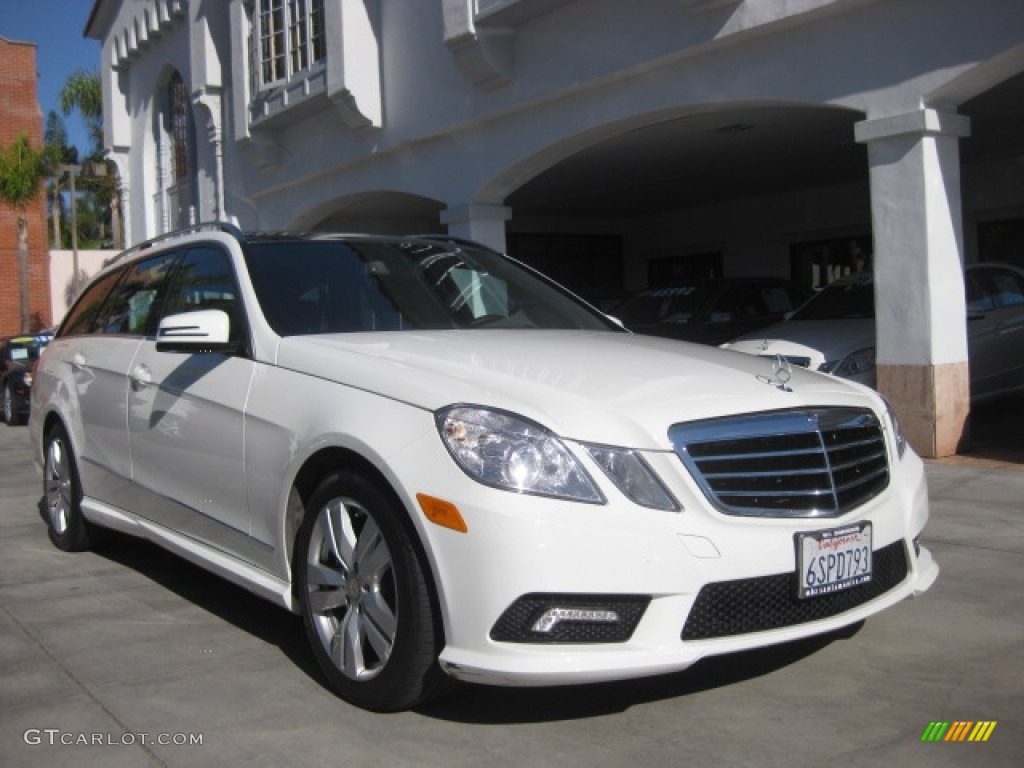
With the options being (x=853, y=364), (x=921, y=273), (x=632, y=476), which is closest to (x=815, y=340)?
(x=853, y=364)

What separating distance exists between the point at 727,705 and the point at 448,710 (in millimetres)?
922

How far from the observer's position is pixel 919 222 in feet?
27.7

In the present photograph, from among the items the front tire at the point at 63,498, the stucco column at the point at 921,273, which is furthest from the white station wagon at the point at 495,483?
the stucco column at the point at 921,273

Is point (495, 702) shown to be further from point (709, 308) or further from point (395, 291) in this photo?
point (709, 308)

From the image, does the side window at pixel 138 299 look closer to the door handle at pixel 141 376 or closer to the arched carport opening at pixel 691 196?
the door handle at pixel 141 376

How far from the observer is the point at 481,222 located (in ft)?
42.6

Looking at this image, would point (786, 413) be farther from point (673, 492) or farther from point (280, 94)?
point (280, 94)

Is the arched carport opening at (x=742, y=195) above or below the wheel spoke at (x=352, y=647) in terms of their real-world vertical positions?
above

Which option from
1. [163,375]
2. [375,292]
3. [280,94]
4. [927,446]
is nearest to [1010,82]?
[927,446]

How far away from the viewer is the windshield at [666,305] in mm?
12125

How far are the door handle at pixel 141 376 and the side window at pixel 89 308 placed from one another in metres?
1.17

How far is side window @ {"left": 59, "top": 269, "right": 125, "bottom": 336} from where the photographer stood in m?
6.36

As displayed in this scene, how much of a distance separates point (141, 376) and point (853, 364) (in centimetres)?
616

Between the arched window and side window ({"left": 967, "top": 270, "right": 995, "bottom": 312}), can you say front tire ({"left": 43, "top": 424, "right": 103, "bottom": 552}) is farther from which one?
the arched window
